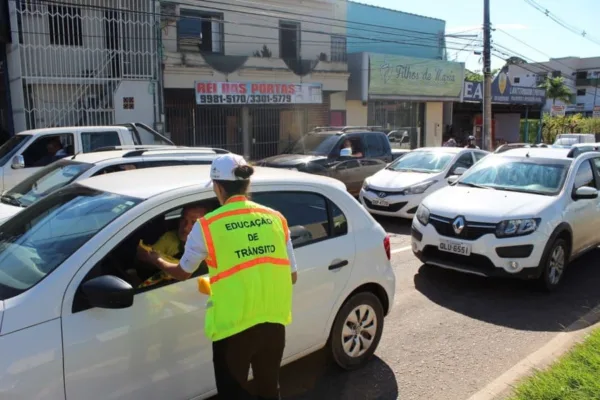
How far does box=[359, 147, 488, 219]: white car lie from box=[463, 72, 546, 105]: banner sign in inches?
705

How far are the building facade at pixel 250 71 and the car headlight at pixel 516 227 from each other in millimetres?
12384

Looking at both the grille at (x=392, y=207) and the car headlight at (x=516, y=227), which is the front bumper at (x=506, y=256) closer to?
the car headlight at (x=516, y=227)

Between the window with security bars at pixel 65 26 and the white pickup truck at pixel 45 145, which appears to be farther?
the window with security bars at pixel 65 26

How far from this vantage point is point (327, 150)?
1163 centimetres

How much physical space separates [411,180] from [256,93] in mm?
9088

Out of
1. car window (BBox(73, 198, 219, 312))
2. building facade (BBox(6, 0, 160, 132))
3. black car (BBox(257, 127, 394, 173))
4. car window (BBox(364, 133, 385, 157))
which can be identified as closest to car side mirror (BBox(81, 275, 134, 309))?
car window (BBox(73, 198, 219, 312))

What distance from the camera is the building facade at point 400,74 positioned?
2220 centimetres

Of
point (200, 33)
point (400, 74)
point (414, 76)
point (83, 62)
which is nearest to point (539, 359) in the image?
point (83, 62)

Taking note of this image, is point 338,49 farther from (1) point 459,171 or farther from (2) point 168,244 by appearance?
(2) point 168,244

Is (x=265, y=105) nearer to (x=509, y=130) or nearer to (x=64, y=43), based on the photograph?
(x=64, y=43)

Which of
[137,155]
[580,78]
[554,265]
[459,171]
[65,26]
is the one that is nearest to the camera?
[554,265]

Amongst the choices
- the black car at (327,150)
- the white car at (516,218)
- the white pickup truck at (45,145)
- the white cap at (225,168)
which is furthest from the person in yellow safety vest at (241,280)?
the black car at (327,150)

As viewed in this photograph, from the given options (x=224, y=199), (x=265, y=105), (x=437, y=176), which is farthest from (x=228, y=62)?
(x=224, y=199)

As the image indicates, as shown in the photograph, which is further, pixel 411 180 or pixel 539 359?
pixel 411 180
